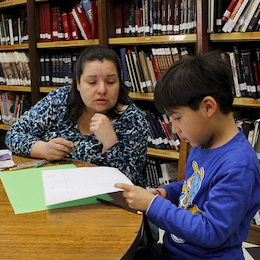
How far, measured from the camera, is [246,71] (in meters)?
1.77

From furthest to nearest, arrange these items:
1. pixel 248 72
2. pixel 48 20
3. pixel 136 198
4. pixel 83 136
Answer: pixel 48 20 < pixel 248 72 < pixel 83 136 < pixel 136 198

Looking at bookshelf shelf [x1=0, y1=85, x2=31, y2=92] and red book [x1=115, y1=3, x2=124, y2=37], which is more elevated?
red book [x1=115, y1=3, x2=124, y2=37]

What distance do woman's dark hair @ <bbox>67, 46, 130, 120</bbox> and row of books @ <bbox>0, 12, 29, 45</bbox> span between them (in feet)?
5.56

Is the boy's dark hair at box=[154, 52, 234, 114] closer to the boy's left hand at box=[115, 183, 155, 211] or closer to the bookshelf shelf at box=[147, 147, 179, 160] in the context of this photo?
the boy's left hand at box=[115, 183, 155, 211]

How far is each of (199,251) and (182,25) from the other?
5.29 feet

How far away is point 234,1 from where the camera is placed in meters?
1.69

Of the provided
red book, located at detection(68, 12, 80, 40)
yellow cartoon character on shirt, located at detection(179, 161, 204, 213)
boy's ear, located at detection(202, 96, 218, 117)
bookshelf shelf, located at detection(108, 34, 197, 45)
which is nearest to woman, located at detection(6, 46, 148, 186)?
yellow cartoon character on shirt, located at detection(179, 161, 204, 213)

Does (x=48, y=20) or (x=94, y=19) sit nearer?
(x=94, y=19)

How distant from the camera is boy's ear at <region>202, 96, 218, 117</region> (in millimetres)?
713

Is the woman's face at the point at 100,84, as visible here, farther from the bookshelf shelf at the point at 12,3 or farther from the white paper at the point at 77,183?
the bookshelf shelf at the point at 12,3

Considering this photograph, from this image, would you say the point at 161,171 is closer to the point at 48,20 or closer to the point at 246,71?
the point at 246,71

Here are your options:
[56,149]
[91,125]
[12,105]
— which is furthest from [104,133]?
[12,105]

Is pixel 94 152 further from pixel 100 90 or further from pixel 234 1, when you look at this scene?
pixel 234 1

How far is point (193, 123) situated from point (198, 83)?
105 millimetres
